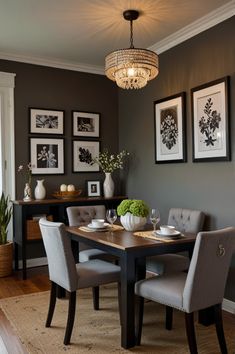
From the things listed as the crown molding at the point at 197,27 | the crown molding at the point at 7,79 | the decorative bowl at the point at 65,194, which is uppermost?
the crown molding at the point at 197,27

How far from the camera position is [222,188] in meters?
3.23

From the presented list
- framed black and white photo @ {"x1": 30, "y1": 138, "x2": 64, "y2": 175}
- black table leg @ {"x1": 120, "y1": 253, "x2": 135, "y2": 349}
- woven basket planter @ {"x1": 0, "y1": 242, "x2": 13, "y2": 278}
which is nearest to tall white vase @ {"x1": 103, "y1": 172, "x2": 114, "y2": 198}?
framed black and white photo @ {"x1": 30, "y1": 138, "x2": 64, "y2": 175}

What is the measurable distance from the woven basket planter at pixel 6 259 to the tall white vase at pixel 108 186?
4.66 feet

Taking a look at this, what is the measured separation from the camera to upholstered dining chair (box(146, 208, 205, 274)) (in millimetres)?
3003

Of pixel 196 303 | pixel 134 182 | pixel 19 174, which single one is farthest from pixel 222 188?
pixel 19 174

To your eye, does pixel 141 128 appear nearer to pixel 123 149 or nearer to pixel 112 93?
pixel 123 149

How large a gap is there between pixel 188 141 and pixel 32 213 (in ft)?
6.96

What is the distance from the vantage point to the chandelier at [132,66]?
2.76 metres

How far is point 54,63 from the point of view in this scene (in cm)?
456

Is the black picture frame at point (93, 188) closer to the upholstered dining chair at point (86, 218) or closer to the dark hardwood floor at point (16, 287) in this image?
the upholstered dining chair at point (86, 218)

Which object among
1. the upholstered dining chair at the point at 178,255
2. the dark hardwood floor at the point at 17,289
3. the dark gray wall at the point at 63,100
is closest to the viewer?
the dark hardwood floor at the point at 17,289

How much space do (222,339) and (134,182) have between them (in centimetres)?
270

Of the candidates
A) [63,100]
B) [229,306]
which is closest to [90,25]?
[63,100]

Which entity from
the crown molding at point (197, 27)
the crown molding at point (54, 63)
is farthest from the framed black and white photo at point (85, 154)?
the crown molding at point (197, 27)
